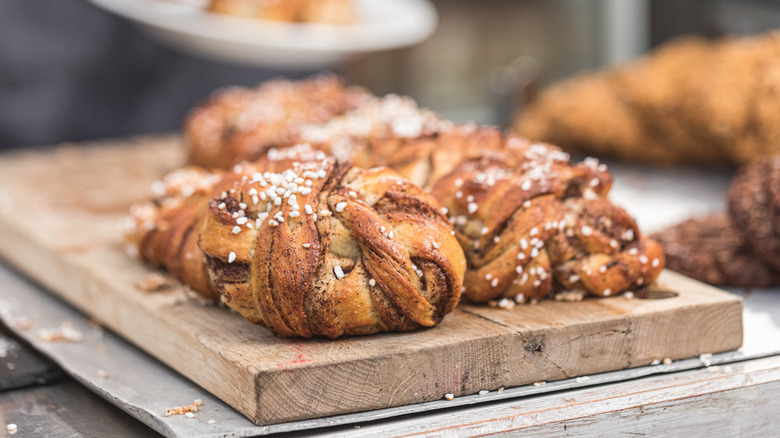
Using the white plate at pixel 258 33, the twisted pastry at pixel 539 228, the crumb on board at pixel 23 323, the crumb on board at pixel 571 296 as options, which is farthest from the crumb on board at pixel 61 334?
the white plate at pixel 258 33

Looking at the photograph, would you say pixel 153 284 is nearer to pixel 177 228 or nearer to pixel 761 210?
pixel 177 228

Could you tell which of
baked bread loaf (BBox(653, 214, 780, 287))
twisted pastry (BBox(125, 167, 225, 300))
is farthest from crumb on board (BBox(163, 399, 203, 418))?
baked bread loaf (BBox(653, 214, 780, 287))

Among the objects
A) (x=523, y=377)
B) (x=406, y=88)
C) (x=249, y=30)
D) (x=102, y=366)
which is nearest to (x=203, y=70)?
(x=406, y=88)

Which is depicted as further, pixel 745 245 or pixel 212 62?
pixel 212 62

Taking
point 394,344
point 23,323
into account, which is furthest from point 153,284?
point 394,344

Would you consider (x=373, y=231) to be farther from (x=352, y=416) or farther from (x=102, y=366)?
(x=102, y=366)

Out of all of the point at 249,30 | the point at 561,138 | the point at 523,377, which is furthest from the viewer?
the point at 561,138

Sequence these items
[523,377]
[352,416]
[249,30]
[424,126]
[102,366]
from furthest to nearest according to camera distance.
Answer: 1. [249,30]
2. [424,126]
3. [102,366]
4. [523,377]
5. [352,416]

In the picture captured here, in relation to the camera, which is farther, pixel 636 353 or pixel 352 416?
pixel 636 353
